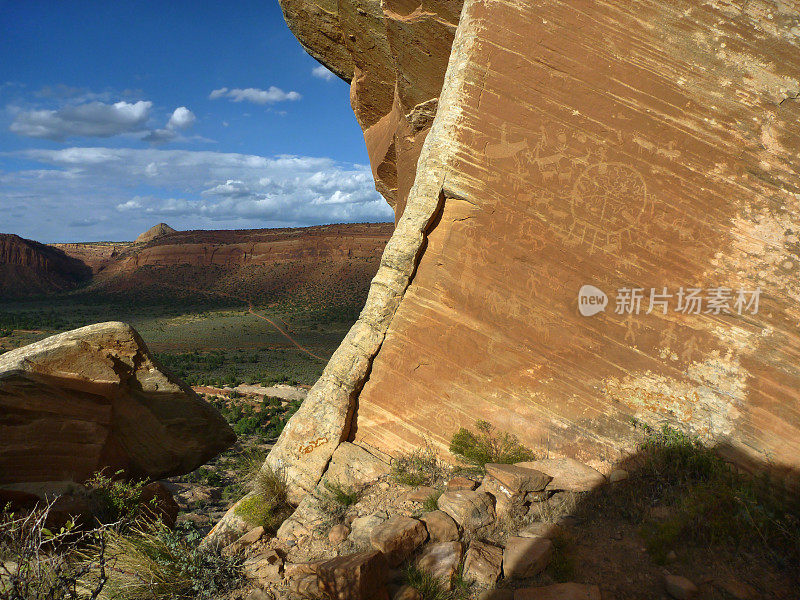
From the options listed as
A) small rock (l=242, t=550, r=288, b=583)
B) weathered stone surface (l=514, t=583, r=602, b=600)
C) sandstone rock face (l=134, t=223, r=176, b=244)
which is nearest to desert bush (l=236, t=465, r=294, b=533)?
small rock (l=242, t=550, r=288, b=583)

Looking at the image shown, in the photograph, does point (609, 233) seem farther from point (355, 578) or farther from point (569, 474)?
point (355, 578)

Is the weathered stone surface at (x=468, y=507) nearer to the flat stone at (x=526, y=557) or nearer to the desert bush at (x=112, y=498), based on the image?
the flat stone at (x=526, y=557)

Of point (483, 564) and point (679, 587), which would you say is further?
point (483, 564)

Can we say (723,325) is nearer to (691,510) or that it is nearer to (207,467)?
(691,510)

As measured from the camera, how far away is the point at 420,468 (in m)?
5.31

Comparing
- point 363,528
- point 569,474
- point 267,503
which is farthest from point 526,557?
point 267,503

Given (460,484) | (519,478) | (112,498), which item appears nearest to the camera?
(519,478)

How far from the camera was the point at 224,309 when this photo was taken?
174 ft

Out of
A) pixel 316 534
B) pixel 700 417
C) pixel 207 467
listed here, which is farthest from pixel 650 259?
pixel 207 467

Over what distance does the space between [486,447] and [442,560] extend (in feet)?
4.72

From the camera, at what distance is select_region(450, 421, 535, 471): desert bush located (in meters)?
5.15

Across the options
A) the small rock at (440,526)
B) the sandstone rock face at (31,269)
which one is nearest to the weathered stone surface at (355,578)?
the small rock at (440,526)

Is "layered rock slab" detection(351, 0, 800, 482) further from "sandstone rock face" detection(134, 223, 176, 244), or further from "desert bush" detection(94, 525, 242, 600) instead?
"sandstone rock face" detection(134, 223, 176, 244)

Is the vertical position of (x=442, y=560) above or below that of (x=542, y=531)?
below
